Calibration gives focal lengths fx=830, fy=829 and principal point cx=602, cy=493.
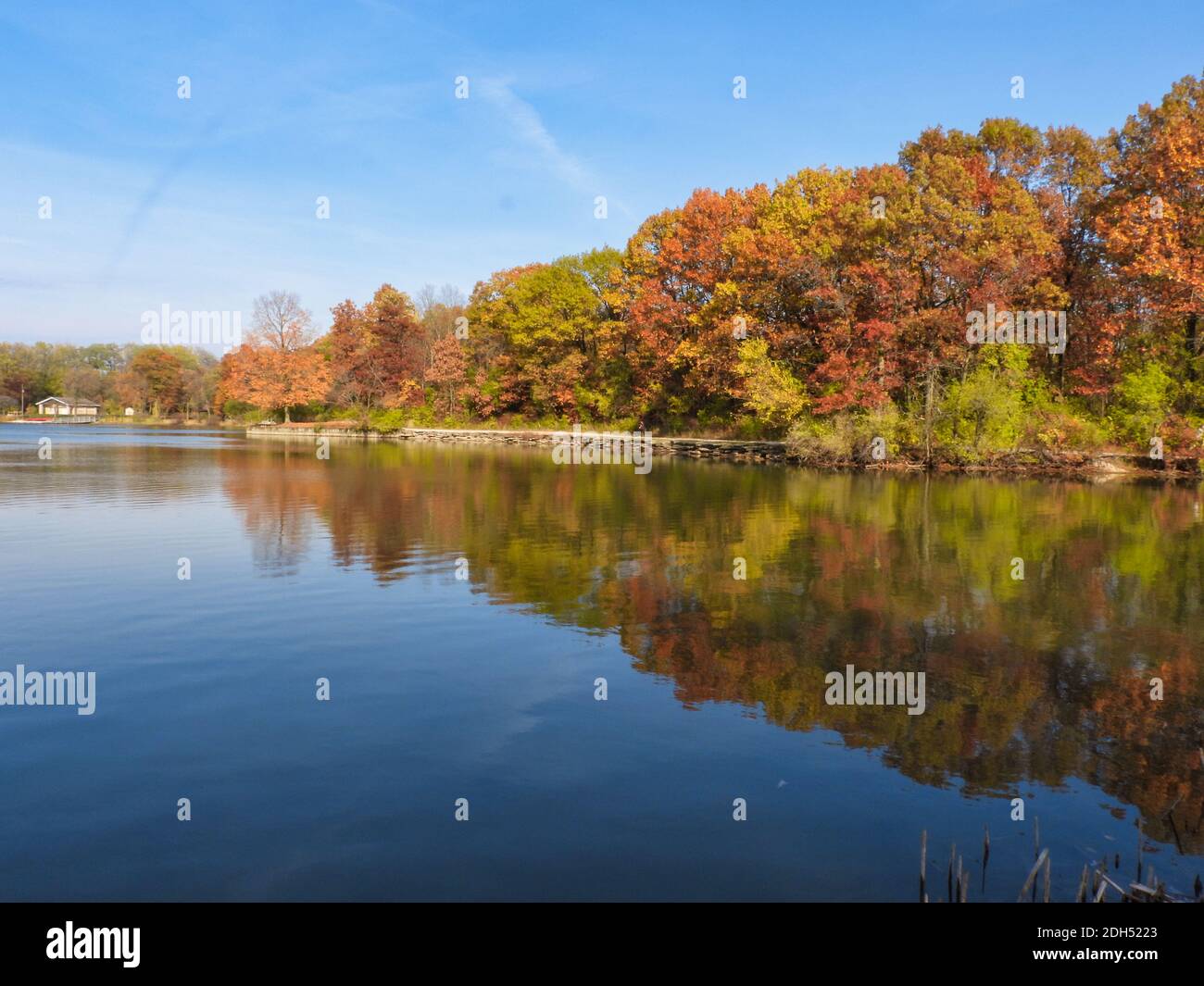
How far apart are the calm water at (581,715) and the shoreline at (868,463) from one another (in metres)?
24.8

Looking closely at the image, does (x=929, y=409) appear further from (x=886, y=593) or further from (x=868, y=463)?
(x=886, y=593)

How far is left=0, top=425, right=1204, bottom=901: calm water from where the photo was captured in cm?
651

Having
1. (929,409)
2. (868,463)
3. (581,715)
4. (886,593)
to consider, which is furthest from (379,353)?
(581,715)

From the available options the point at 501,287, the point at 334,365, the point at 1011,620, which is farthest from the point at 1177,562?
the point at 334,365

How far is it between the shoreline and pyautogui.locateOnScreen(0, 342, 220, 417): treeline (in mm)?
62233

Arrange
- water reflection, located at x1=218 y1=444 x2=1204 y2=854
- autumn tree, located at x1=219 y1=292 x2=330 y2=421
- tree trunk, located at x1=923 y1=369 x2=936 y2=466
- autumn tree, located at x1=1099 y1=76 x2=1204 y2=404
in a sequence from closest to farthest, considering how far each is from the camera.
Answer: water reflection, located at x1=218 y1=444 x2=1204 y2=854
autumn tree, located at x1=1099 y1=76 x2=1204 y2=404
tree trunk, located at x1=923 y1=369 x2=936 y2=466
autumn tree, located at x1=219 y1=292 x2=330 y2=421

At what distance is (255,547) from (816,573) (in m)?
13.0

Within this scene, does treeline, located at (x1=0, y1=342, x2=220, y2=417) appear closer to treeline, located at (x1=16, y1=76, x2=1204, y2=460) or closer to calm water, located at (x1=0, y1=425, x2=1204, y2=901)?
treeline, located at (x1=16, y1=76, x2=1204, y2=460)

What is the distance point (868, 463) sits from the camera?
4919cm

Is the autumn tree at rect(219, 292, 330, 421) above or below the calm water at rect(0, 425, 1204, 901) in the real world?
above

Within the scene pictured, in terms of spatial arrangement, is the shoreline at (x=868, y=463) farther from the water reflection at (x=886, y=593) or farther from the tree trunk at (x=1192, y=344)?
the water reflection at (x=886, y=593)

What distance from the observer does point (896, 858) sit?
6535 millimetres

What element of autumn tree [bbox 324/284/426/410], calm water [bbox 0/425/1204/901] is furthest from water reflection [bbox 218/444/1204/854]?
autumn tree [bbox 324/284/426/410]
